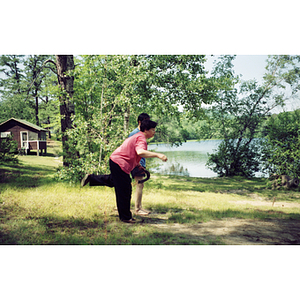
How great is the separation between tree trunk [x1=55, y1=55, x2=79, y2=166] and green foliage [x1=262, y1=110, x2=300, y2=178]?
477 cm

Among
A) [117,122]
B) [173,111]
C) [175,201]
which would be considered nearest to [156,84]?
[173,111]

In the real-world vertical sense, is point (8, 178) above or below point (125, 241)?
above

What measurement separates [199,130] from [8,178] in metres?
5.00

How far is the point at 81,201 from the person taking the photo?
4.54 m

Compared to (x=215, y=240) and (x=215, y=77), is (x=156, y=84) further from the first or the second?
(x=215, y=240)

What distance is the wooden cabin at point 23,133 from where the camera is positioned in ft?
15.2

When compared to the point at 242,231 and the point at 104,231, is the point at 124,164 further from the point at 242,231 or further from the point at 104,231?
the point at 242,231

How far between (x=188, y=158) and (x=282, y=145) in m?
2.39

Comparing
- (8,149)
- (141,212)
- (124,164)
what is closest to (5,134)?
(8,149)

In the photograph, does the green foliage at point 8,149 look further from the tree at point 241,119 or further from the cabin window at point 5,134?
the tree at point 241,119

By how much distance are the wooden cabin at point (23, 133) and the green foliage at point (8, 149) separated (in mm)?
66

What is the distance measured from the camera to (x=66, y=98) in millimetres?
5598

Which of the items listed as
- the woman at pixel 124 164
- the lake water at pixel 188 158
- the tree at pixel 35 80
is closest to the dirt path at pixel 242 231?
the woman at pixel 124 164

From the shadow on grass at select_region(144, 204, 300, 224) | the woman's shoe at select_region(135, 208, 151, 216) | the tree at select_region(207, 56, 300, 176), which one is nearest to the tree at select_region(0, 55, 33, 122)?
the woman's shoe at select_region(135, 208, 151, 216)
